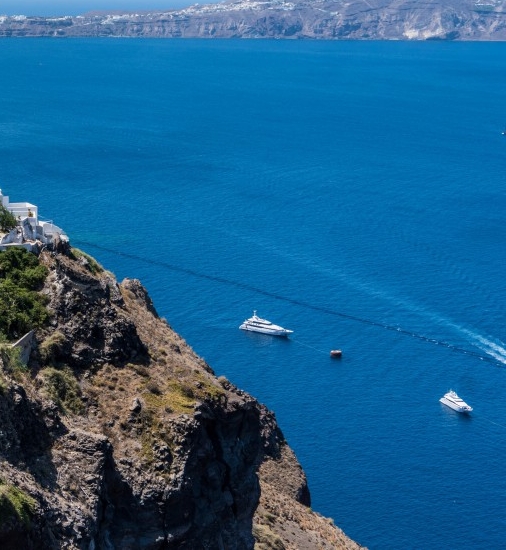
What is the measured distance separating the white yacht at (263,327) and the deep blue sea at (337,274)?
0.97m

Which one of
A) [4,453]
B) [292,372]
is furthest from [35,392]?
[292,372]

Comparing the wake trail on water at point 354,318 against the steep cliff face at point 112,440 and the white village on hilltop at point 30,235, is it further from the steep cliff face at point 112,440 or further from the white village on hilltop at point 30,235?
the steep cliff face at point 112,440

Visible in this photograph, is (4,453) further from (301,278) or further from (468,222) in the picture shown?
(468,222)

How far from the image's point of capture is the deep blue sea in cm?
7300

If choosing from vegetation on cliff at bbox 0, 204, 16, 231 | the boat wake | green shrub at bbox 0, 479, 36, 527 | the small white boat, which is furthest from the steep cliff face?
the boat wake

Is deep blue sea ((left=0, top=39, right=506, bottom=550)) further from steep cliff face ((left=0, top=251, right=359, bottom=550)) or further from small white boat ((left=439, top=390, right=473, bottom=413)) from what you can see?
steep cliff face ((left=0, top=251, right=359, bottom=550))

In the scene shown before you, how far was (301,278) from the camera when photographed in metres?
108

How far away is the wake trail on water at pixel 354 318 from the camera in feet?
308

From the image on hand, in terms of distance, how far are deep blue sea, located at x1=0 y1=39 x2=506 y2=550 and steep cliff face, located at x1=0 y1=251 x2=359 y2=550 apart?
1353 inches

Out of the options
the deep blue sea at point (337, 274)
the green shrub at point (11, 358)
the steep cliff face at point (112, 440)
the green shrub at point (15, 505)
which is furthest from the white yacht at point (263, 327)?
the green shrub at point (15, 505)

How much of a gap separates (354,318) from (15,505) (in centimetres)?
7833

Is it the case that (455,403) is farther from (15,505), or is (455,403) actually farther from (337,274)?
(15,505)

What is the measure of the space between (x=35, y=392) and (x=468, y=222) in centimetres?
10884

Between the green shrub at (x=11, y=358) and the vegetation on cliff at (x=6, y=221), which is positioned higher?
the vegetation on cliff at (x=6, y=221)
